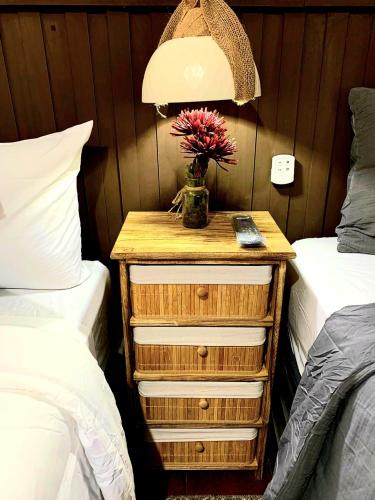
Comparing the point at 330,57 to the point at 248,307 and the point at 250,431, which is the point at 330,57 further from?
the point at 250,431

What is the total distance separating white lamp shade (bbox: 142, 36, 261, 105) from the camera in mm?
960

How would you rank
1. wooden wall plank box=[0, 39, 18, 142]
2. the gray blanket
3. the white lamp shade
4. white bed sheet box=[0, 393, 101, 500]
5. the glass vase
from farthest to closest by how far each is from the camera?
wooden wall plank box=[0, 39, 18, 142], the glass vase, the white lamp shade, the gray blanket, white bed sheet box=[0, 393, 101, 500]

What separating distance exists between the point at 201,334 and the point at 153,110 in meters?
0.78

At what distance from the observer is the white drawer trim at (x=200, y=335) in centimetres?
116

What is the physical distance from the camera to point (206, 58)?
3.14 ft

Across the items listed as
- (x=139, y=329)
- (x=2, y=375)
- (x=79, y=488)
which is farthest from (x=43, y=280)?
(x=79, y=488)

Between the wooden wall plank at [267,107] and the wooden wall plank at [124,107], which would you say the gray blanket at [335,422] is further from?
the wooden wall plank at [124,107]

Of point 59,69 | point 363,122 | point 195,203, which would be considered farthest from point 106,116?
point 363,122

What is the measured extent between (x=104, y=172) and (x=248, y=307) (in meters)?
0.72

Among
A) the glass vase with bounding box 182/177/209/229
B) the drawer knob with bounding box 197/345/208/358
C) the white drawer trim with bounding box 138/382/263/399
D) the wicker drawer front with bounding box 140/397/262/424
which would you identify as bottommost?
the wicker drawer front with bounding box 140/397/262/424

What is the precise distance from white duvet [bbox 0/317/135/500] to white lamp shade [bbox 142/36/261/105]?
70 cm

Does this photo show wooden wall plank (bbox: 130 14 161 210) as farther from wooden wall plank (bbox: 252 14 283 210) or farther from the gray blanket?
the gray blanket

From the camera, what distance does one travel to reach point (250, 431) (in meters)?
1.30

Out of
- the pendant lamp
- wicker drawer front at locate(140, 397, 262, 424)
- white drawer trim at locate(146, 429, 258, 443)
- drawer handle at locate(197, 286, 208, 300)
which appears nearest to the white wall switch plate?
the pendant lamp
